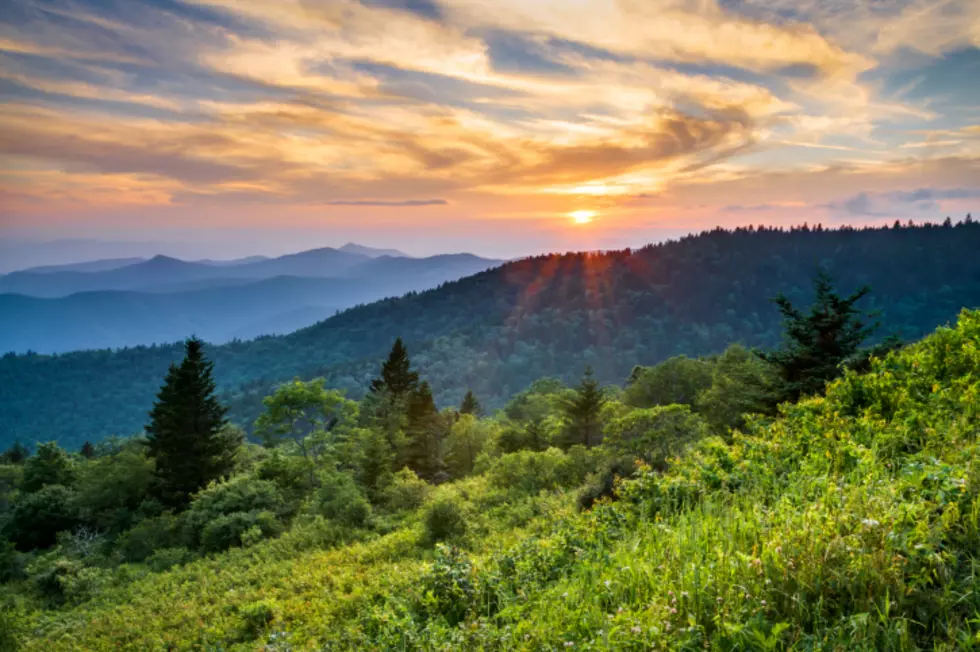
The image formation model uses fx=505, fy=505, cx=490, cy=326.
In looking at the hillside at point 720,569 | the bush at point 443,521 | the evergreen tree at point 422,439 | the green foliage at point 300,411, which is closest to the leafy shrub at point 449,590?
the hillside at point 720,569

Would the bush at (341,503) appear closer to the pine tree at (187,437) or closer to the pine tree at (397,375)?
the pine tree at (187,437)

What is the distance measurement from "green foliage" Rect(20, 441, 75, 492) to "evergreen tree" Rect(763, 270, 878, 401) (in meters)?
41.7

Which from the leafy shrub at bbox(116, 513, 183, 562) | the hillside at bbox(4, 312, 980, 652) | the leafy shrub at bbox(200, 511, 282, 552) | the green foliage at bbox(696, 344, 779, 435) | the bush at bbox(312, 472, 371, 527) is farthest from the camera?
the leafy shrub at bbox(116, 513, 183, 562)

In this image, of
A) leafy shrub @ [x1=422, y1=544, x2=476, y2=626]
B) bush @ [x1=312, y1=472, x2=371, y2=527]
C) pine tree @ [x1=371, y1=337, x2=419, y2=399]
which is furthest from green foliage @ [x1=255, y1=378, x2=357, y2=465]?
leafy shrub @ [x1=422, y1=544, x2=476, y2=626]

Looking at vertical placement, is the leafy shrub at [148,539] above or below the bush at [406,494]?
below

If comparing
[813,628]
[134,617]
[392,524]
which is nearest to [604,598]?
[813,628]

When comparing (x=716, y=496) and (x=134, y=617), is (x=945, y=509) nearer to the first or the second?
(x=716, y=496)

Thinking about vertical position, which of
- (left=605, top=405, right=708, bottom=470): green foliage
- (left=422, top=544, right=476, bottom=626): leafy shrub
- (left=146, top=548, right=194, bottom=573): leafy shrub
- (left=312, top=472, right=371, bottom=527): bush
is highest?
(left=422, top=544, right=476, bottom=626): leafy shrub

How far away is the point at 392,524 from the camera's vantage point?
19500 millimetres

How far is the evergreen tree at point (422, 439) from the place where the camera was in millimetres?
40688

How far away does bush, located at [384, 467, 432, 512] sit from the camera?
76.5 ft

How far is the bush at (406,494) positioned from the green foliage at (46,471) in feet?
78.3

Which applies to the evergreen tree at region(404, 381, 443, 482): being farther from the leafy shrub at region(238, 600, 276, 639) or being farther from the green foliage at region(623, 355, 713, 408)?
the leafy shrub at region(238, 600, 276, 639)

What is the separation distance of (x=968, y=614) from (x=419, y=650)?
4.78m
